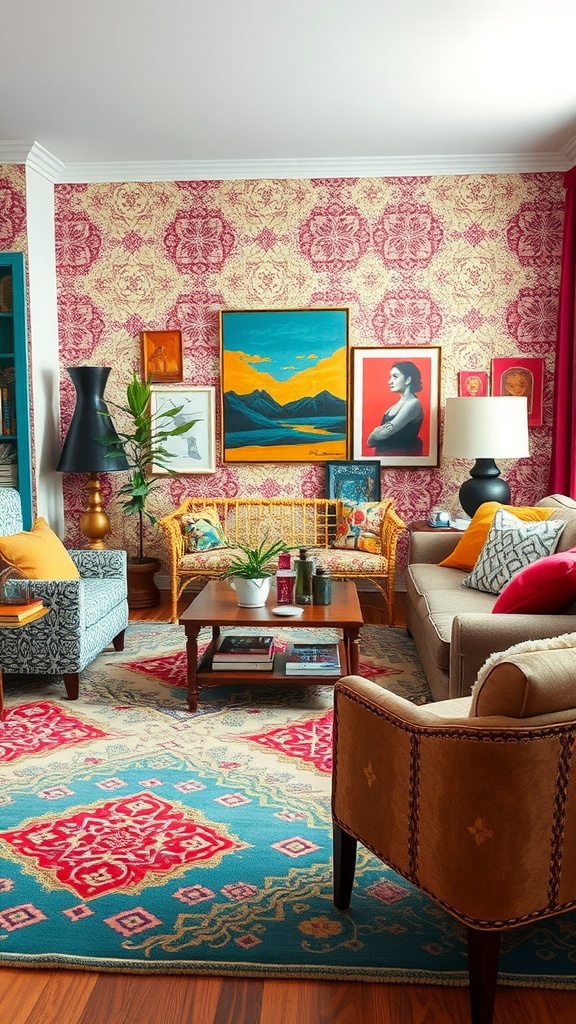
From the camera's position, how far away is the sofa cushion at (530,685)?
173cm

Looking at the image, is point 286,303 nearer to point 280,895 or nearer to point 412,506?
point 412,506

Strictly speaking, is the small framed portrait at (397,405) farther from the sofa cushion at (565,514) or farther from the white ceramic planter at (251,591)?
the white ceramic planter at (251,591)

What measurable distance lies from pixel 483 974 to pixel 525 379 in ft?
15.7

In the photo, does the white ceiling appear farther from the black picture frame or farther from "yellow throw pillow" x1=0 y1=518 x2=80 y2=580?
"yellow throw pillow" x1=0 y1=518 x2=80 y2=580

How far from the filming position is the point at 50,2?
11.6 ft

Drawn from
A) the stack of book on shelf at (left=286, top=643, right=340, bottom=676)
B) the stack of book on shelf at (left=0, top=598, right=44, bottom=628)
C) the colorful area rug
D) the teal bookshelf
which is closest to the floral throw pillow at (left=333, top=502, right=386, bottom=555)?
→ the stack of book on shelf at (left=286, top=643, right=340, bottom=676)

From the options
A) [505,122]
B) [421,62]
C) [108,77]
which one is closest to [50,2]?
[108,77]

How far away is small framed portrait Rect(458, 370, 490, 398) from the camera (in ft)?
19.7

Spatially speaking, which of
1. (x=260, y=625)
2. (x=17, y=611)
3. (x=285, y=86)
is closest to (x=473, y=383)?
(x=285, y=86)

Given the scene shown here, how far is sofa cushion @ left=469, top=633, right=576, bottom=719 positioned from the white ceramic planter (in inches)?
85.1

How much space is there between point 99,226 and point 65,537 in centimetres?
226

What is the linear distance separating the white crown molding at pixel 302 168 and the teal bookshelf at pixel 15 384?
2.55 ft

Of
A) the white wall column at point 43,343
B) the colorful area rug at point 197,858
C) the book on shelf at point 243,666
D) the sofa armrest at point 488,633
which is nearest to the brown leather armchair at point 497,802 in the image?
the colorful area rug at point 197,858

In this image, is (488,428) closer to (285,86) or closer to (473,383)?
(473,383)
